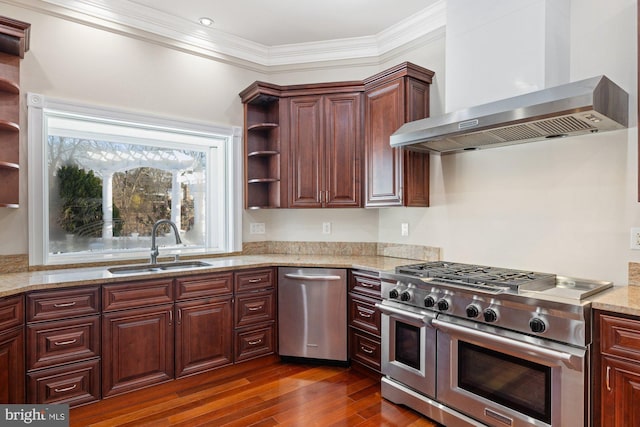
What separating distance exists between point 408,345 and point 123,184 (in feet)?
8.75

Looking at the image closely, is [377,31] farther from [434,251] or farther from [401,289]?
[401,289]

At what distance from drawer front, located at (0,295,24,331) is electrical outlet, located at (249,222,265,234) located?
6.31ft

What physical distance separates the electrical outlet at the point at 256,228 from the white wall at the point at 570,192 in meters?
1.84

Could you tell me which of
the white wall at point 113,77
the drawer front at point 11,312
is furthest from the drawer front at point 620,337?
the white wall at point 113,77

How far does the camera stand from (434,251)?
313 centimetres

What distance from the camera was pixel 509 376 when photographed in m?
1.97

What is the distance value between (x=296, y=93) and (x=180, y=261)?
1.84 meters

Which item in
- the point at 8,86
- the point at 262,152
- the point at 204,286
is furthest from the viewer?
the point at 262,152

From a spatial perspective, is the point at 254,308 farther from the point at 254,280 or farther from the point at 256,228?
the point at 256,228

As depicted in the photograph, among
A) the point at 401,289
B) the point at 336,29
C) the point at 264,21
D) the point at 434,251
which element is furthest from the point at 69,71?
the point at 434,251

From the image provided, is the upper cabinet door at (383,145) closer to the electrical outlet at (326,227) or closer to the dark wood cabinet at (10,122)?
the electrical outlet at (326,227)

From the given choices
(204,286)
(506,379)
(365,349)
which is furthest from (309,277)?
(506,379)

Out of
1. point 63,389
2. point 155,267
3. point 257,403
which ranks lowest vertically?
point 257,403

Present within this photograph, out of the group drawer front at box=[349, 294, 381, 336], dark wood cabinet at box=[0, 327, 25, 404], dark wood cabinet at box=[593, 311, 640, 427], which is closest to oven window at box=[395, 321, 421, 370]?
drawer front at box=[349, 294, 381, 336]
